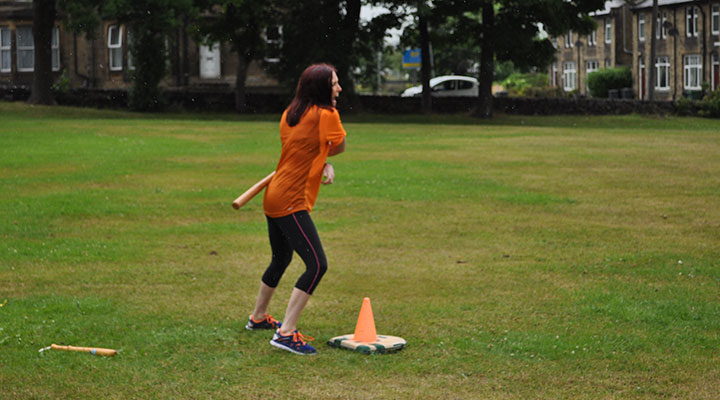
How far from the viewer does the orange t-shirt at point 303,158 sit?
689 centimetres

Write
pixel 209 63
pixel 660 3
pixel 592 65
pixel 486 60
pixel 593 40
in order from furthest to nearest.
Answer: pixel 592 65
pixel 593 40
pixel 660 3
pixel 209 63
pixel 486 60

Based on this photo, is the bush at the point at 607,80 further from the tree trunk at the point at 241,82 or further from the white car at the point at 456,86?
the tree trunk at the point at 241,82

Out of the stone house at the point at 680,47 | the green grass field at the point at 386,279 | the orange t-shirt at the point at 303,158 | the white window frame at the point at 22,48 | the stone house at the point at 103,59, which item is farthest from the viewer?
the stone house at the point at 680,47

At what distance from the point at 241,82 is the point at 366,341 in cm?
4111

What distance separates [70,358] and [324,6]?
129 feet

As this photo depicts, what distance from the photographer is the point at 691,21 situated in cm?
6259

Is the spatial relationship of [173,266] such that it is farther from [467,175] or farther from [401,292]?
[467,175]

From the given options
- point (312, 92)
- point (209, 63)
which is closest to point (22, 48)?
point (209, 63)

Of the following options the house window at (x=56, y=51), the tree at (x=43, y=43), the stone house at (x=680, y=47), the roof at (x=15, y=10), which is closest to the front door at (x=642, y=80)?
the stone house at (x=680, y=47)

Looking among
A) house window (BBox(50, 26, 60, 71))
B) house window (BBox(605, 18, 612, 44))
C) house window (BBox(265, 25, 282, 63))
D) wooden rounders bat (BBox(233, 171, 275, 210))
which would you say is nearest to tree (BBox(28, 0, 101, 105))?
house window (BBox(265, 25, 282, 63))

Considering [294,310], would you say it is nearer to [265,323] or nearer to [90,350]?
[265,323]

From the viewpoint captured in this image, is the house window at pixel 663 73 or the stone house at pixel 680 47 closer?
the stone house at pixel 680 47

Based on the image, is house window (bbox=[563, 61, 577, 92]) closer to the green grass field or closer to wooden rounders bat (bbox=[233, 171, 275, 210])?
the green grass field

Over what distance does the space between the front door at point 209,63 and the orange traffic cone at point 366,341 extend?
160 ft
